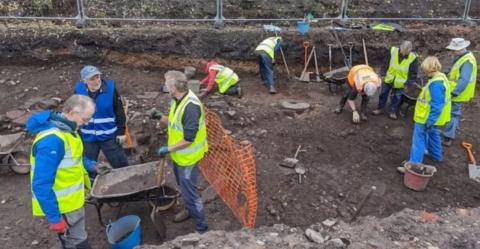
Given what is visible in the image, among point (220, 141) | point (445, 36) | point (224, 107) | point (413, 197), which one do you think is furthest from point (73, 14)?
point (445, 36)

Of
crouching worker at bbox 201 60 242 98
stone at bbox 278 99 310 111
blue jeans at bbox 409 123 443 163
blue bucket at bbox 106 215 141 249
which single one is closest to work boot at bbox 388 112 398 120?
blue jeans at bbox 409 123 443 163

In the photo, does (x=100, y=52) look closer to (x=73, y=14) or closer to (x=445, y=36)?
(x=73, y=14)

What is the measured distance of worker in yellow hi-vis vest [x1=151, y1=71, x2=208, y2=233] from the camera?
4.59 metres

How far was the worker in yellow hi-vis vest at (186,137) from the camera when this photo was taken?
459 cm

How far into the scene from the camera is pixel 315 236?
436 cm

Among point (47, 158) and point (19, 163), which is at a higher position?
point (47, 158)

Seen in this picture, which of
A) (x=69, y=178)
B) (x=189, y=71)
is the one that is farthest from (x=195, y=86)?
(x=69, y=178)

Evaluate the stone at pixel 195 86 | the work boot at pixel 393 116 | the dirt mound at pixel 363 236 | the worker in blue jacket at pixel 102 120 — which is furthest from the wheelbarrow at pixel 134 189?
the work boot at pixel 393 116

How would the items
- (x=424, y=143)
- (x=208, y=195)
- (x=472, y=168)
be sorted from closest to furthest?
(x=208, y=195) < (x=424, y=143) < (x=472, y=168)

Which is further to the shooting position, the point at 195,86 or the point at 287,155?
the point at 195,86

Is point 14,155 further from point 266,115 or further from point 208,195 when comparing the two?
point 266,115

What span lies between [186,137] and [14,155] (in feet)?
11.2

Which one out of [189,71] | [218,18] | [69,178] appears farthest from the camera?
[218,18]

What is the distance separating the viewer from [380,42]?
10469 mm
